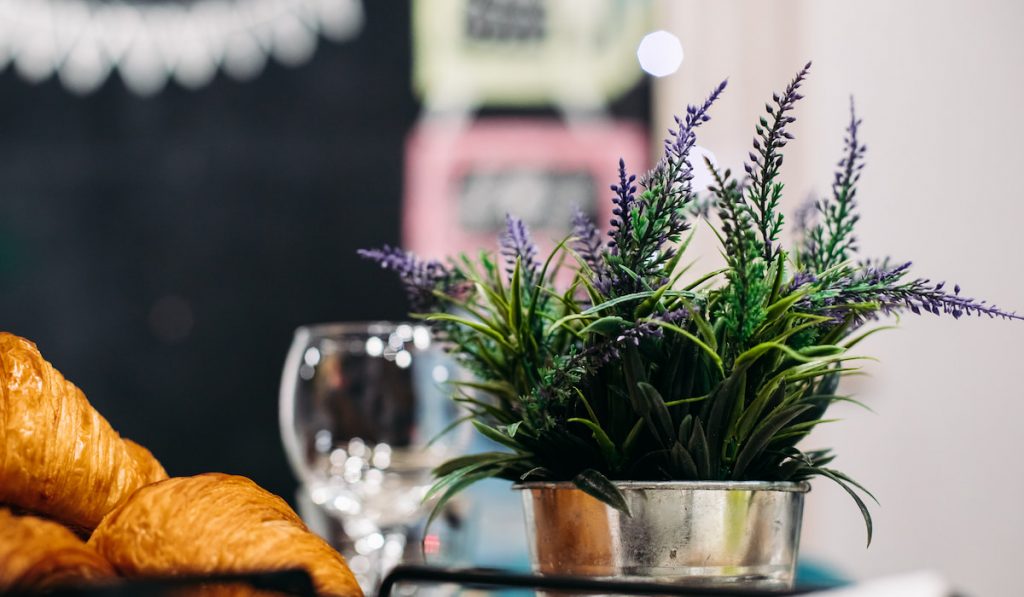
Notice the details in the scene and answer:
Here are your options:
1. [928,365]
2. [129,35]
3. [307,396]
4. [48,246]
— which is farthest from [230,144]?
[307,396]

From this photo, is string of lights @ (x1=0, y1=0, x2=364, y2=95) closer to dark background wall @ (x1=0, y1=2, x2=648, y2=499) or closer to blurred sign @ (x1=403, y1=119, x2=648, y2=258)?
dark background wall @ (x1=0, y1=2, x2=648, y2=499)

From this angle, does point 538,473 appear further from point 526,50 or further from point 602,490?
point 526,50

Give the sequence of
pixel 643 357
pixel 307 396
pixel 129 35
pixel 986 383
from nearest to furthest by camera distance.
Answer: pixel 643 357
pixel 307 396
pixel 986 383
pixel 129 35

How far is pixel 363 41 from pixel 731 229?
283 centimetres

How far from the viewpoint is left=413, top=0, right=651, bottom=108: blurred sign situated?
9.41ft

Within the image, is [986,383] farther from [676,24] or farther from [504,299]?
[504,299]

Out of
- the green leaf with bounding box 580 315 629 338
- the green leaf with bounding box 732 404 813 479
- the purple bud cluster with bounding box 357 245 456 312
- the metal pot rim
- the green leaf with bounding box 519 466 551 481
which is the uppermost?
the purple bud cluster with bounding box 357 245 456 312

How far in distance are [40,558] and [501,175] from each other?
2.67 metres

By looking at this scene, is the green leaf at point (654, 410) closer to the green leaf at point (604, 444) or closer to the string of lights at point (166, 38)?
the green leaf at point (604, 444)

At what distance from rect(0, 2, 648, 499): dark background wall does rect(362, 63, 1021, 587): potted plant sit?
263 cm

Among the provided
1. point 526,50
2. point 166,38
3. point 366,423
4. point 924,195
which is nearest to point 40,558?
point 366,423

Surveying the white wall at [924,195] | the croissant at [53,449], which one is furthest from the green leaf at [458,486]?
the white wall at [924,195]

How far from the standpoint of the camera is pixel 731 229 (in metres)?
0.32

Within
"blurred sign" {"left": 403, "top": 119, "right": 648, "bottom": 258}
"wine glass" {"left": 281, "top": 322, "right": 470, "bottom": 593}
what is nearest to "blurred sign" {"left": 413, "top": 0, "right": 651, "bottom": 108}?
"blurred sign" {"left": 403, "top": 119, "right": 648, "bottom": 258}
